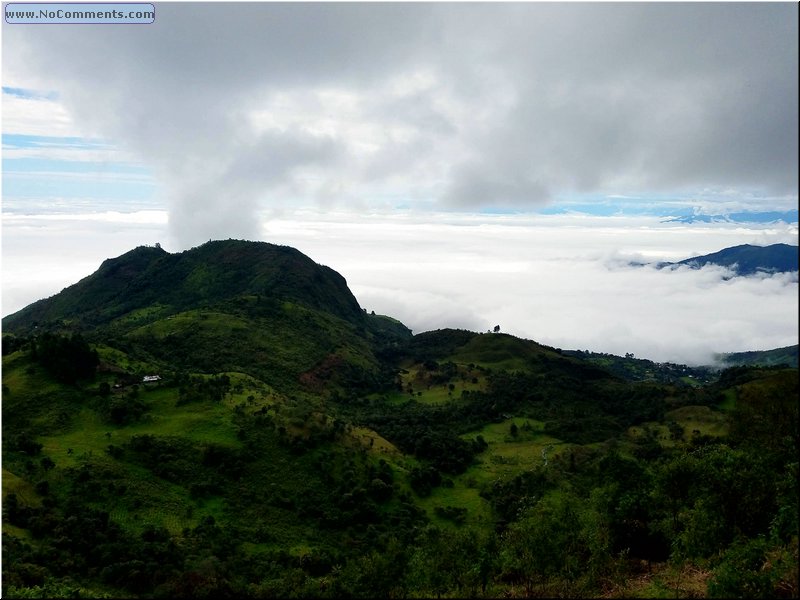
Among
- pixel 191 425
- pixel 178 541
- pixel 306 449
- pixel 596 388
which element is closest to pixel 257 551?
pixel 178 541

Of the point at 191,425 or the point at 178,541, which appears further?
the point at 191,425

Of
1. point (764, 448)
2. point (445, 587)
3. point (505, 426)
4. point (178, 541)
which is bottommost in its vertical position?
point (505, 426)

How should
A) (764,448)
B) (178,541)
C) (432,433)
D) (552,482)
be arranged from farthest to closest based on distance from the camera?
1. (432,433)
2. (552,482)
3. (178,541)
4. (764,448)

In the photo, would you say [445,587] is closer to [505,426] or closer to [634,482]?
[634,482]

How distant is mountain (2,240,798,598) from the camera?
41469mm

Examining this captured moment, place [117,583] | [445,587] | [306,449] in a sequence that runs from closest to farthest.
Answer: [445,587] < [117,583] < [306,449]

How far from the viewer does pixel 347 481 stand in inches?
3558

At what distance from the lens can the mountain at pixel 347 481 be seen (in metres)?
41.5

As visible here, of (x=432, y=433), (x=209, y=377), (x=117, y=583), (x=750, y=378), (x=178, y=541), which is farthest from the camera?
(x=750, y=378)

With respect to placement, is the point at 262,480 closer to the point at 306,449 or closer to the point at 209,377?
the point at 306,449

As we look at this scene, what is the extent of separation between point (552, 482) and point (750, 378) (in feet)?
409

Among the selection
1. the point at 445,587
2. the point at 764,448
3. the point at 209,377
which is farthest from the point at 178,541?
the point at 764,448

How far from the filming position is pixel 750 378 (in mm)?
180125

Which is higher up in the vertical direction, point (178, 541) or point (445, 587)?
point (445, 587)
